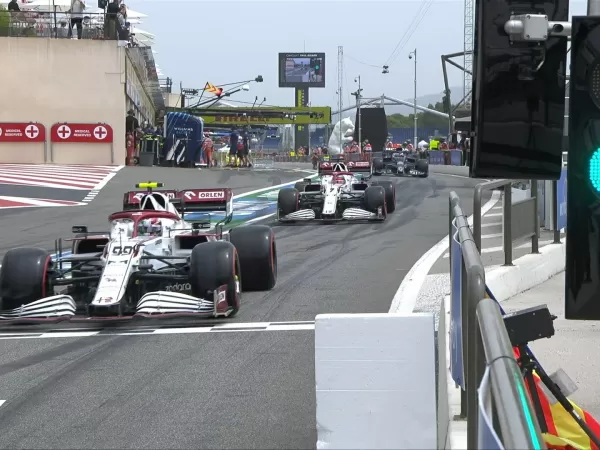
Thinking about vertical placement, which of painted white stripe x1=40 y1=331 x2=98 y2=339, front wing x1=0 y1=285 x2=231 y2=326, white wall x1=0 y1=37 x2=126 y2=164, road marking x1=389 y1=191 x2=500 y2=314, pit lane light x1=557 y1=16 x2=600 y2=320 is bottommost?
painted white stripe x1=40 y1=331 x2=98 y2=339

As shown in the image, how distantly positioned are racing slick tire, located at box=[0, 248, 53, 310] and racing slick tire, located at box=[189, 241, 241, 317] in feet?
4.73

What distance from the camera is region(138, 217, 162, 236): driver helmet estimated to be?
10758 millimetres

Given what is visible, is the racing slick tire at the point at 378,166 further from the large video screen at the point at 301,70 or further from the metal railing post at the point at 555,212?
the large video screen at the point at 301,70

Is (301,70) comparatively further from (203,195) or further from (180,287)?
(180,287)

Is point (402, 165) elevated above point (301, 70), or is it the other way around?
point (301, 70)

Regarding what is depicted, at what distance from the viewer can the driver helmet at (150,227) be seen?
1076 cm

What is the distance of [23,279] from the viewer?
9945 mm

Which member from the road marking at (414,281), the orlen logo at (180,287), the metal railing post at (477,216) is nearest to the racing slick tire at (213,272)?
the orlen logo at (180,287)

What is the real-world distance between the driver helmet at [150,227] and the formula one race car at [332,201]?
9.83 metres

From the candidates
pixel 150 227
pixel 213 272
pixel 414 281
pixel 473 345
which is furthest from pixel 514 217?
pixel 473 345

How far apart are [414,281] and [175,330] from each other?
3589mm

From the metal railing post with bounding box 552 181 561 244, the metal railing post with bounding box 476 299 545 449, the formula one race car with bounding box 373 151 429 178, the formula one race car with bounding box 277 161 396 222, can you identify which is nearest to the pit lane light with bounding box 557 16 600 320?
the metal railing post with bounding box 476 299 545 449

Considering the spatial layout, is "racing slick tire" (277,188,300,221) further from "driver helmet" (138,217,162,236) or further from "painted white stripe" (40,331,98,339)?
"painted white stripe" (40,331,98,339)

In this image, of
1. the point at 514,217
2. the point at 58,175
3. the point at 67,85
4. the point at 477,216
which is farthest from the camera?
the point at 67,85
